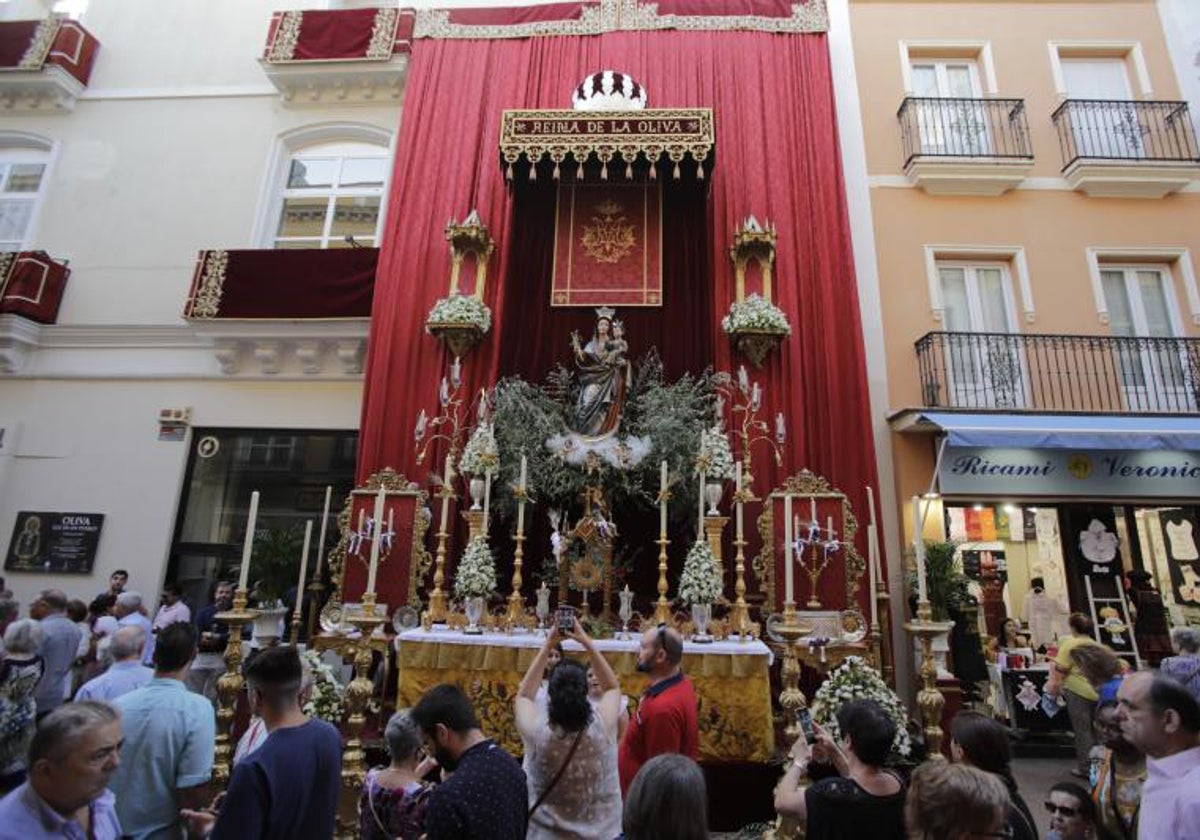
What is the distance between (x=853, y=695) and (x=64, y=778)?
3.78 meters

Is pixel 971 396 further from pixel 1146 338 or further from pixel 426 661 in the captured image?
pixel 426 661

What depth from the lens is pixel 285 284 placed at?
26.8 feet

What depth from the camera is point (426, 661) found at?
181 inches

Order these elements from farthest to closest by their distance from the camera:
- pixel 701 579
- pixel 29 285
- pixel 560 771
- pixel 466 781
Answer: pixel 29 285, pixel 701 579, pixel 560 771, pixel 466 781

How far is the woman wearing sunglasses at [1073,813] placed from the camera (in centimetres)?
229

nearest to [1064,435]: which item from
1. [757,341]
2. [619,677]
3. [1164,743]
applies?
[757,341]

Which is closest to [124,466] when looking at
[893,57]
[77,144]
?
[77,144]

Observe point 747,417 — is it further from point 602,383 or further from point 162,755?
point 162,755

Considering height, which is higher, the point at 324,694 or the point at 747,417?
the point at 747,417

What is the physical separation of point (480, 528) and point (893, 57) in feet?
27.1

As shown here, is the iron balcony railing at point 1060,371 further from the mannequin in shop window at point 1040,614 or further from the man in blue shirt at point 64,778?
the man in blue shirt at point 64,778

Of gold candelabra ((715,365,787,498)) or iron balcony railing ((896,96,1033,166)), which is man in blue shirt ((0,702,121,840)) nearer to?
gold candelabra ((715,365,787,498))

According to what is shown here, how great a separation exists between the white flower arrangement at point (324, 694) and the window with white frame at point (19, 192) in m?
8.78

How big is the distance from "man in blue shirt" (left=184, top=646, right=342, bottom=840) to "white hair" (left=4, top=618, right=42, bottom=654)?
201cm
